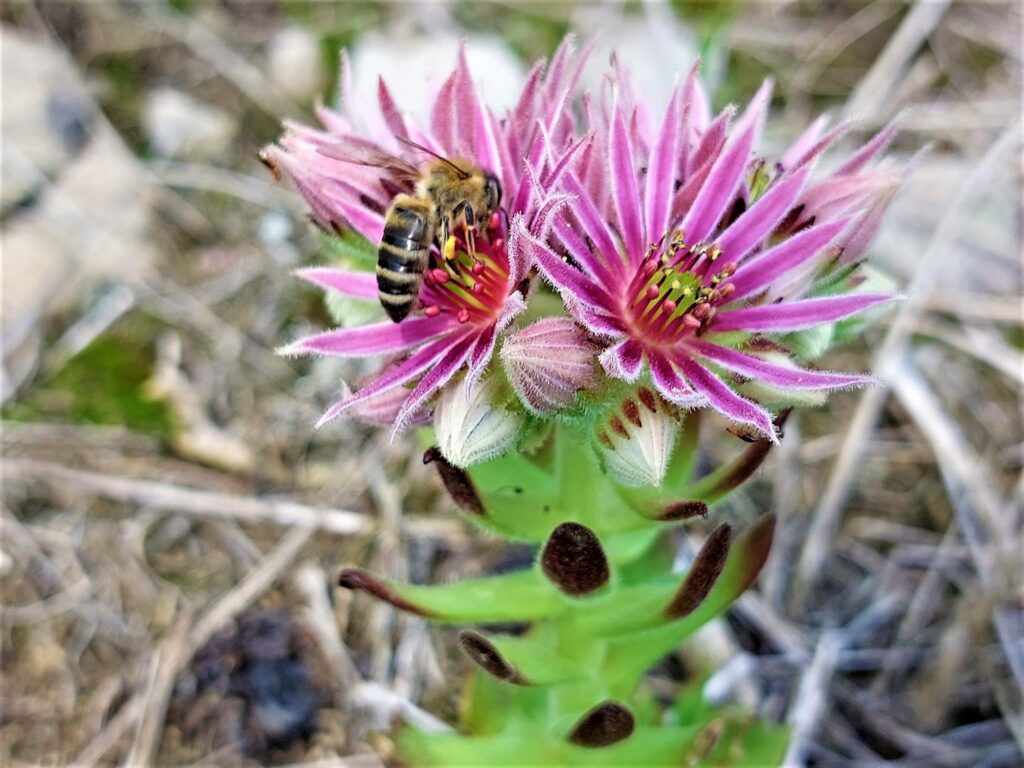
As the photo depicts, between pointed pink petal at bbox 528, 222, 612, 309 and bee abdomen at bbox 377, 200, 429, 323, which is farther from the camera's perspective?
bee abdomen at bbox 377, 200, 429, 323

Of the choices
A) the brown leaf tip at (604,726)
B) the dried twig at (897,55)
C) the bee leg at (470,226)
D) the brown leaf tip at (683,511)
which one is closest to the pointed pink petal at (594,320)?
the bee leg at (470,226)

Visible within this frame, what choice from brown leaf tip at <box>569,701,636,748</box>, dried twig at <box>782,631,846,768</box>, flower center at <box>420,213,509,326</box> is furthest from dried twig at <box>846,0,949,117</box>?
brown leaf tip at <box>569,701,636,748</box>

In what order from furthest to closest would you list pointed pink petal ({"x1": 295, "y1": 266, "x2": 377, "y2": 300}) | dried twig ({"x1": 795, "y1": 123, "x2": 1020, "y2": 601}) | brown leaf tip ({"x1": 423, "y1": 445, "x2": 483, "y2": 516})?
dried twig ({"x1": 795, "y1": 123, "x2": 1020, "y2": 601}), pointed pink petal ({"x1": 295, "y1": 266, "x2": 377, "y2": 300}), brown leaf tip ({"x1": 423, "y1": 445, "x2": 483, "y2": 516})

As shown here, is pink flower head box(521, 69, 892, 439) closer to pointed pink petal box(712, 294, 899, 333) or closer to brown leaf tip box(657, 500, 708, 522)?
pointed pink petal box(712, 294, 899, 333)

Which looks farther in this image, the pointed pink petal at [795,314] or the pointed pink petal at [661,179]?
the pointed pink petal at [661,179]

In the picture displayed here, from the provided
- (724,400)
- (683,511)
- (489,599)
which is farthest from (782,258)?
(489,599)

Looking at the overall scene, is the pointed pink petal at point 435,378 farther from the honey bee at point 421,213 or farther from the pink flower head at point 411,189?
the honey bee at point 421,213
